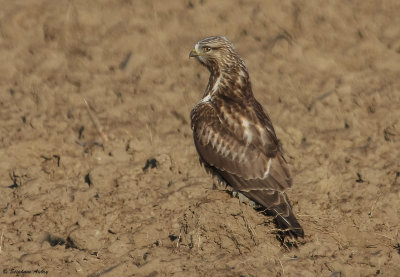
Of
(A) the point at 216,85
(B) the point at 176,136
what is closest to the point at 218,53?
(A) the point at 216,85

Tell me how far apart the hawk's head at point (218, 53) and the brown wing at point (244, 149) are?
0.55 meters

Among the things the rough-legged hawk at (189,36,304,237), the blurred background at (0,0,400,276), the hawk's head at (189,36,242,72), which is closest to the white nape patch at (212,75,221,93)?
the rough-legged hawk at (189,36,304,237)

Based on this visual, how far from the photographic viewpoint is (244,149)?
7.77m

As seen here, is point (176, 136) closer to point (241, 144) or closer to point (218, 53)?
point (218, 53)

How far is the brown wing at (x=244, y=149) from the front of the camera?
752 centimetres

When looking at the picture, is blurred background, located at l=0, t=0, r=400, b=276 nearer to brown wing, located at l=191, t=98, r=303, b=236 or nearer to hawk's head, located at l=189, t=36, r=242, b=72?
brown wing, located at l=191, t=98, r=303, b=236

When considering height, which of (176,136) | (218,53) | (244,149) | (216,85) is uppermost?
(218,53)

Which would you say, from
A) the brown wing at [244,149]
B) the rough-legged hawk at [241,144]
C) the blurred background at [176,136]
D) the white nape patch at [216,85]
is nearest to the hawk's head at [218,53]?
the rough-legged hawk at [241,144]

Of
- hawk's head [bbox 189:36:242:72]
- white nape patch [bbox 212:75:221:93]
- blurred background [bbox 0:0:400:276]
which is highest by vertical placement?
hawk's head [bbox 189:36:242:72]

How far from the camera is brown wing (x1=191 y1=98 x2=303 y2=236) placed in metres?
7.52

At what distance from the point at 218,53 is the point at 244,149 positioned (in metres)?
1.33

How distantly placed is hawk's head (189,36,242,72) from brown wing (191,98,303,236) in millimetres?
550

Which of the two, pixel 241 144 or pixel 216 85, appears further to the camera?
pixel 216 85

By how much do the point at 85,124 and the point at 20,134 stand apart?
0.89m
